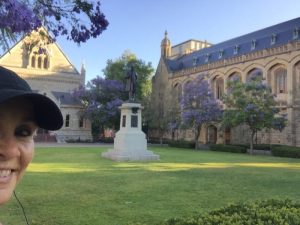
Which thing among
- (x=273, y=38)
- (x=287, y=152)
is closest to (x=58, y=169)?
(x=287, y=152)

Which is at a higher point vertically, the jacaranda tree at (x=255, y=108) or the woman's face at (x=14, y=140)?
the jacaranda tree at (x=255, y=108)

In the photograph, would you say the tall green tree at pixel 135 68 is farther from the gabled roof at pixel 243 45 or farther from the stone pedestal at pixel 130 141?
the stone pedestal at pixel 130 141

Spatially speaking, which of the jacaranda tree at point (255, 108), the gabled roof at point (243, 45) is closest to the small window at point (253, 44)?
the gabled roof at point (243, 45)

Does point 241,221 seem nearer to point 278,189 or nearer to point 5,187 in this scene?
point 5,187

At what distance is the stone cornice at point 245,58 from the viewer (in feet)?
131

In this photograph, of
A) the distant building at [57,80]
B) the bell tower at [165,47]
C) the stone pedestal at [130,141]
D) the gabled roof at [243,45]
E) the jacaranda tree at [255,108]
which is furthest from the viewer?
the bell tower at [165,47]

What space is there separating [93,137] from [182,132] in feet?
44.5

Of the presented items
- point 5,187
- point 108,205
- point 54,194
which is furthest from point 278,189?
point 5,187

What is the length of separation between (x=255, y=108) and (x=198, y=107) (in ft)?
33.7

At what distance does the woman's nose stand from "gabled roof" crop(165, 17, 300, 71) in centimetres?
4374

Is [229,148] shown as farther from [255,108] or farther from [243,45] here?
[243,45]

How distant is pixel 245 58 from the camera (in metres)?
45.7

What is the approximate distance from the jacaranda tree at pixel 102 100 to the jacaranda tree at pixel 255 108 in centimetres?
1952

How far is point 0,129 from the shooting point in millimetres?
1424
